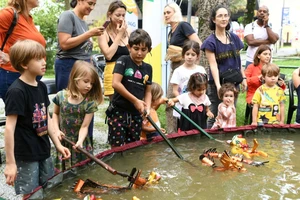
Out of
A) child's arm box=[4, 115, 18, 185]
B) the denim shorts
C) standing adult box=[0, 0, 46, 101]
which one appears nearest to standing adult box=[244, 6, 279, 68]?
standing adult box=[0, 0, 46, 101]

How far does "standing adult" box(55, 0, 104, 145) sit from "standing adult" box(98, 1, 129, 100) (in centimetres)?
27

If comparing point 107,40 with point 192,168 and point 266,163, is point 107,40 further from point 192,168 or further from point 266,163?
point 266,163

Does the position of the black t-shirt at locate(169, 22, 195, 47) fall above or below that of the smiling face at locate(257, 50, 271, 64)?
above

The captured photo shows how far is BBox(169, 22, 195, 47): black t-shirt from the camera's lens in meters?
4.84

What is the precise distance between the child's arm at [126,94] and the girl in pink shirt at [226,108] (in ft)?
4.13

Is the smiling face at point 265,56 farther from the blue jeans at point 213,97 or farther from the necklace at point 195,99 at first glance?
the necklace at point 195,99

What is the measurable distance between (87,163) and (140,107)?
67 cm

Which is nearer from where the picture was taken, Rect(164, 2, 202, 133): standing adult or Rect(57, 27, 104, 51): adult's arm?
Rect(57, 27, 104, 51): adult's arm

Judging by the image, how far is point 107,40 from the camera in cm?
425

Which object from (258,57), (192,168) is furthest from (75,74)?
(258,57)

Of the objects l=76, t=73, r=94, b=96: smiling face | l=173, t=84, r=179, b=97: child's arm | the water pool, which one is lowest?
the water pool

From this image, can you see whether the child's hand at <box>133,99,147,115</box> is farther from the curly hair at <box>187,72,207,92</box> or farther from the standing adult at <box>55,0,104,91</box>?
the curly hair at <box>187,72,207,92</box>

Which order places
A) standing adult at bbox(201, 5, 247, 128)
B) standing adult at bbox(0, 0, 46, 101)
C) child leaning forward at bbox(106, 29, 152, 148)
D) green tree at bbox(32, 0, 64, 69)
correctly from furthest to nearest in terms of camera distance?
green tree at bbox(32, 0, 64, 69) < standing adult at bbox(201, 5, 247, 128) < child leaning forward at bbox(106, 29, 152, 148) < standing adult at bbox(0, 0, 46, 101)

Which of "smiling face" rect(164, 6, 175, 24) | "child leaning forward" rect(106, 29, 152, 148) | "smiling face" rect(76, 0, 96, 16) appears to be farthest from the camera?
"smiling face" rect(164, 6, 175, 24)
